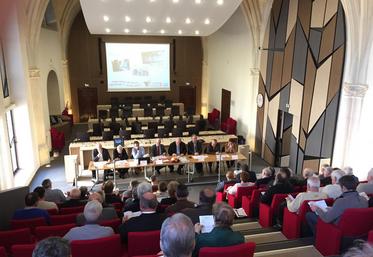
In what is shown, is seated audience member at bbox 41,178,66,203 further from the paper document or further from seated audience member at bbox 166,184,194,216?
the paper document

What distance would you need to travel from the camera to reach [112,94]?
19594 millimetres

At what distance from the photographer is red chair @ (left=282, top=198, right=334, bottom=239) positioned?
513 cm

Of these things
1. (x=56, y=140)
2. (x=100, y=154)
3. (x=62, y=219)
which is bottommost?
(x=56, y=140)

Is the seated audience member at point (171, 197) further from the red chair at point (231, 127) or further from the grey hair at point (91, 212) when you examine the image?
the red chair at point (231, 127)

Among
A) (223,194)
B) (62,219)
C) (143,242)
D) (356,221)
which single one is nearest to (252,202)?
(223,194)

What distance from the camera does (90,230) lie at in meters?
3.80

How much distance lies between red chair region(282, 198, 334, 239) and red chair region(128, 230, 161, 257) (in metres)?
2.47

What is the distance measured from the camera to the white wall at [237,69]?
13.4 metres

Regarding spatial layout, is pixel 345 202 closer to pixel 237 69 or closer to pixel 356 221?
pixel 356 221

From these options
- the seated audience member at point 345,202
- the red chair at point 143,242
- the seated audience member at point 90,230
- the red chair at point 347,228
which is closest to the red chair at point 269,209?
→ the seated audience member at point 345,202

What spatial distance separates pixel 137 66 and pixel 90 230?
15768 millimetres

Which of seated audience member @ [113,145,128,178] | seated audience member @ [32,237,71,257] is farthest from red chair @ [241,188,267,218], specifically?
seated audience member @ [32,237,71,257]

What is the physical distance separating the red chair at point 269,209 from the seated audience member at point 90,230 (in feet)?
9.94

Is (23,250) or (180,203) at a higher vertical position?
(23,250)
